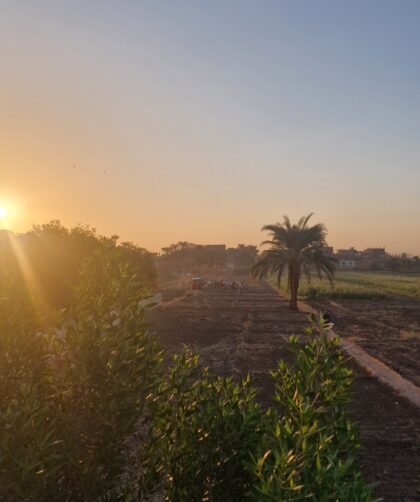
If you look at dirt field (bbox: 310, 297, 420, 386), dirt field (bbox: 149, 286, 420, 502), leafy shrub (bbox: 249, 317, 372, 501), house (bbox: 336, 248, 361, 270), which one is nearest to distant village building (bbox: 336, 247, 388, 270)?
house (bbox: 336, 248, 361, 270)

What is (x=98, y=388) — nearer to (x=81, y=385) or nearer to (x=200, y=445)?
(x=81, y=385)

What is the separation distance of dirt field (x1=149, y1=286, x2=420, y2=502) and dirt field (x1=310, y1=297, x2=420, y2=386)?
61.5 inches

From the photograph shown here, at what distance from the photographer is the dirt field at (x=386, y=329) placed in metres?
16.7

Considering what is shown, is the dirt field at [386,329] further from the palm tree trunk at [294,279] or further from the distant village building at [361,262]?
the distant village building at [361,262]

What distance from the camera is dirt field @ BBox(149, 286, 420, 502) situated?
7.57m

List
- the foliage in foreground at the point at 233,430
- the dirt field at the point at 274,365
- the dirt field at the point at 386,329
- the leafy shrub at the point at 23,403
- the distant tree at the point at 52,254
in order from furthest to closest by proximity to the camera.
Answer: the distant tree at the point at 52,254 < the dirt field at the point at 386,329 < the dirt field at the point at 274,365 < the foliage in foreground at the point at 233,430 < the leafy shrub at the point at 23,403

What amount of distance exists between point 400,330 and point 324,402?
73.5 feet

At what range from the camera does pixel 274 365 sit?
15.5 metres

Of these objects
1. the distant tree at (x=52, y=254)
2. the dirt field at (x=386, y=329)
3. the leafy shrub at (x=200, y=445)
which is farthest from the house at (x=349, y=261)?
the leafy shrub at (x=200, y=445)

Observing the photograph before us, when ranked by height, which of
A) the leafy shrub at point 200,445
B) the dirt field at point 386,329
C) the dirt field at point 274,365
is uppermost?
the leafy shrub at point 200,445

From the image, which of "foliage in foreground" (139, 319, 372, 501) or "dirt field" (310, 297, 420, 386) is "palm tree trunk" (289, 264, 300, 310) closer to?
"dirt field" (310, 297, 420, 386)

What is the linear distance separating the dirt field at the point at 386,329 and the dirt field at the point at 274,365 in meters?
1.56

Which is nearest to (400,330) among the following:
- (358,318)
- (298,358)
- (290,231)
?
(358,318)

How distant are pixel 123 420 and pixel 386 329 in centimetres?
2367
